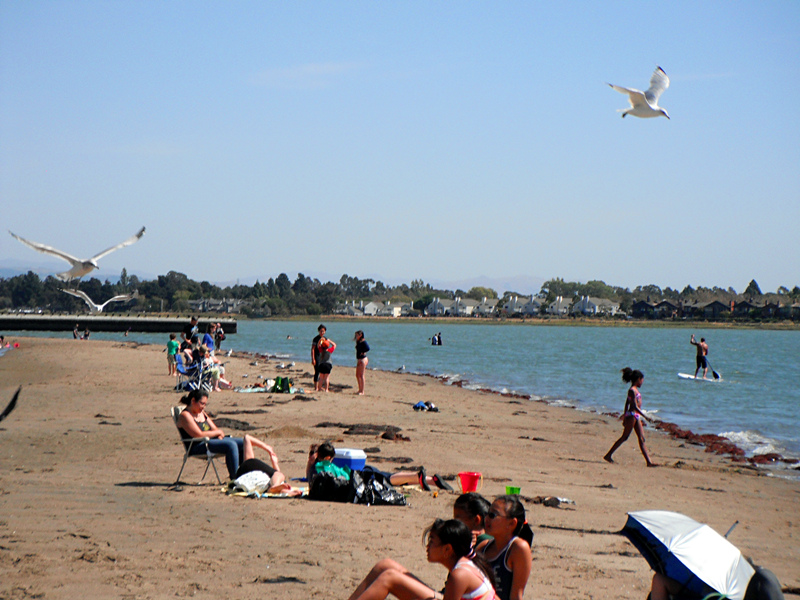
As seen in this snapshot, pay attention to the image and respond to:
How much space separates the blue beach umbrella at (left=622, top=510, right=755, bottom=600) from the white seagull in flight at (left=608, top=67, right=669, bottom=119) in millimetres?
12282

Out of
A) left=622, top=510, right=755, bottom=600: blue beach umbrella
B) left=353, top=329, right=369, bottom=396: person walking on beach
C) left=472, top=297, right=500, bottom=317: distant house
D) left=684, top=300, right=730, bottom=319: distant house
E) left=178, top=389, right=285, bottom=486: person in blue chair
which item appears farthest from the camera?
left=472, top=297, right=500, bottom=317: distant house

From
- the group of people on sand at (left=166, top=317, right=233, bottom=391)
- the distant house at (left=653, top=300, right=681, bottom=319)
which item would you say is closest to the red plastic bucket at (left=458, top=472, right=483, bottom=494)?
the group of people on sand at (left=166, top=317, right=233, bottom=391)

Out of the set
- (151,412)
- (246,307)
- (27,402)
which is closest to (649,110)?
(151,412)

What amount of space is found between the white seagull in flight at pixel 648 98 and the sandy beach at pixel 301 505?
6.83m

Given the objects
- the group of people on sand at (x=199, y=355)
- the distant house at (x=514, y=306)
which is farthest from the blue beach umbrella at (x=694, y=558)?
the distant house at (x=514, y=306)

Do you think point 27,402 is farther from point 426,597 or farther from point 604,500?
point 426,597

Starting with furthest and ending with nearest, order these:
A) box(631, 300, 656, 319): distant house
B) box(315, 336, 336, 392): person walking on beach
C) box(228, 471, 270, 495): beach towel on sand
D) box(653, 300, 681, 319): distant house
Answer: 1. box(631, 300, 656, 319): distant house
2. box(653, 300, 681, 319): distant house
3. box(315, 336, 336, 392): person walking on beach
4. box(228, 471, 270, 495): beach towel on sand

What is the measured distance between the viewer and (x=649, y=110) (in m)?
15.6

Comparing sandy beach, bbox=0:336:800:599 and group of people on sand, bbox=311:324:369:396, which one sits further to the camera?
group of people on sand, bbox=311:324:369:396

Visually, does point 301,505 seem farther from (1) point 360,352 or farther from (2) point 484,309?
(2) point 484,309

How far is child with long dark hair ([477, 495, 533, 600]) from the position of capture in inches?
176

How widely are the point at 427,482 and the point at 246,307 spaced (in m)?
190

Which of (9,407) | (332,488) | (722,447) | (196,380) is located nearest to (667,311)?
(722,447)

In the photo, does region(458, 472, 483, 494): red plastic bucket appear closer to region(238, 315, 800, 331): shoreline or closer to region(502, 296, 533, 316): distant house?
region(238, 315, 800, 331): shoreline
